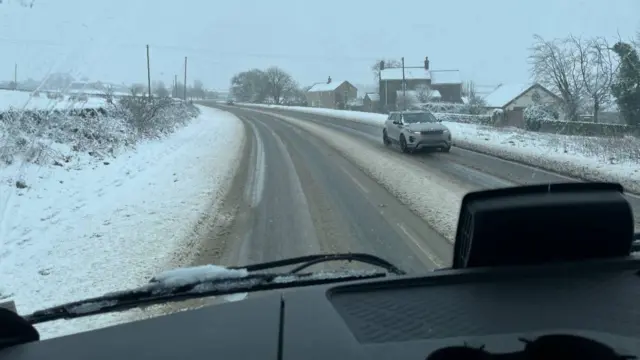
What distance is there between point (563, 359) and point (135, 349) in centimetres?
137

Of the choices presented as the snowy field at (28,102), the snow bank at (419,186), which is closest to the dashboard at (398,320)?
the snow bank at (419,186)

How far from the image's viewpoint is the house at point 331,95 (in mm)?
93500

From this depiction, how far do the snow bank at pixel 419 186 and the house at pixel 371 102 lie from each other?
61.6 metres

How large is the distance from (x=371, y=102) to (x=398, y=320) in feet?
280

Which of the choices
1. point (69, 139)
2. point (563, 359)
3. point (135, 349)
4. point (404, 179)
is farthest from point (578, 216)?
point (69, 139)

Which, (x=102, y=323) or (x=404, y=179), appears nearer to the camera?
(x=102, y=323)

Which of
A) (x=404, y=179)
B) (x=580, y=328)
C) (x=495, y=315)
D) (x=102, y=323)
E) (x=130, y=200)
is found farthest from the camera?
(x=404, y=179)

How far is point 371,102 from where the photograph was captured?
8638 cm

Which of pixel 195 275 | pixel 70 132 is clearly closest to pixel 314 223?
pixel 195 275

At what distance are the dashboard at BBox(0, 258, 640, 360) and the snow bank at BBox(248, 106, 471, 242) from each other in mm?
5095

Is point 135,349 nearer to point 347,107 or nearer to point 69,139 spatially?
point 69,139

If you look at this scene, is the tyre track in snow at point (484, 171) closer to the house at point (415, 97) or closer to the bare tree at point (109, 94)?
the bare tree at point (109, 94)

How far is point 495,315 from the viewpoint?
2186 mm

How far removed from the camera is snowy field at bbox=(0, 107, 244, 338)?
6.10 metres
